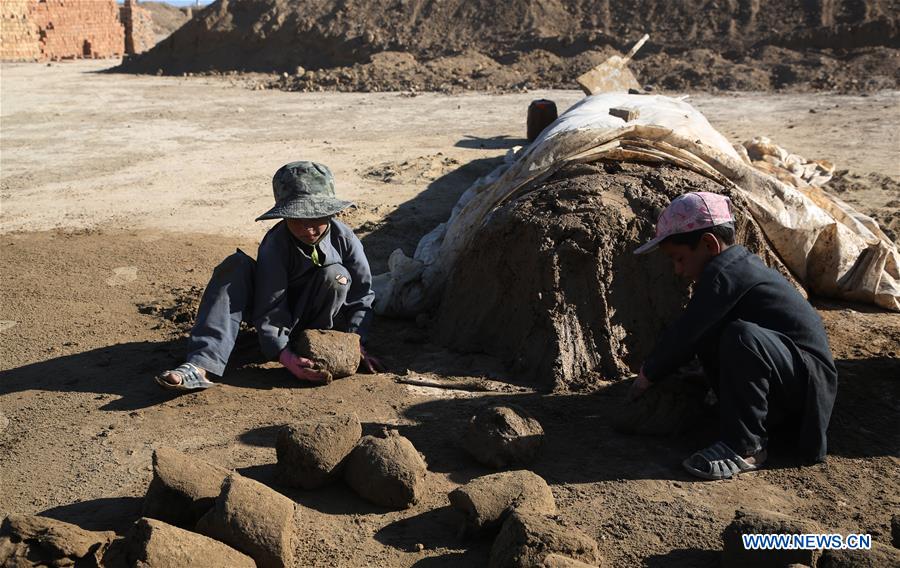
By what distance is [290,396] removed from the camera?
3.92 m

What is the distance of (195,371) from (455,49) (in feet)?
55.9

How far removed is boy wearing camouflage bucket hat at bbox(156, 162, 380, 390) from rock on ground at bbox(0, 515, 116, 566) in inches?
46.7

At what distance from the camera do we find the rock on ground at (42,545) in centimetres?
256

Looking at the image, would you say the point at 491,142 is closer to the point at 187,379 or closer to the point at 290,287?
the point at 290,287

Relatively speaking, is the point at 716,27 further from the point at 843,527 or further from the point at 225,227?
the point at 843,527

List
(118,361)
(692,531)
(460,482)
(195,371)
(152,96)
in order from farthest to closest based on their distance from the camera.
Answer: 1. (152,96)
2. (118,361)
3. (195,371)
4. (460,482)
5. (692,531)

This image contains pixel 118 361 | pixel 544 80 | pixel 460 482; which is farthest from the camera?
pixel 544 80

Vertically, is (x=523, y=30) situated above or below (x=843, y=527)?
above

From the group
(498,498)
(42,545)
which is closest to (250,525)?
(42,545)

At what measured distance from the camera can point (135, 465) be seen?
3.32 m

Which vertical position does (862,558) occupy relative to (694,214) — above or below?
below

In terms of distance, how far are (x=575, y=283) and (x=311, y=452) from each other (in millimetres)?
1653

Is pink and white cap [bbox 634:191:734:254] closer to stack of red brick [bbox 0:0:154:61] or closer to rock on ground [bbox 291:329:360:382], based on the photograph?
rock on ground [bbox 291:329:360:382]

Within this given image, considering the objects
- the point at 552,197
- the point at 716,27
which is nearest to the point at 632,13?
the point at 716,27
